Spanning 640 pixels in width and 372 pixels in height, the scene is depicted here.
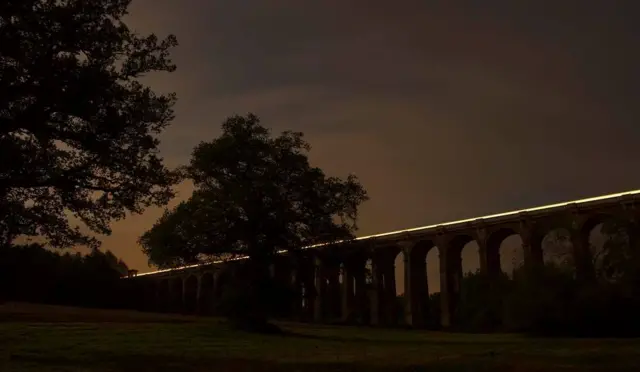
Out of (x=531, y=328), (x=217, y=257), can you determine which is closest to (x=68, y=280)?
(x=217, y=257)

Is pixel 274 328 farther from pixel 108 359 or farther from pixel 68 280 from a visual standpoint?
pixel 68 280

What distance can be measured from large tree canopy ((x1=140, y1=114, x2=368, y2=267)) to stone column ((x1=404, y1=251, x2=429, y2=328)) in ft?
107

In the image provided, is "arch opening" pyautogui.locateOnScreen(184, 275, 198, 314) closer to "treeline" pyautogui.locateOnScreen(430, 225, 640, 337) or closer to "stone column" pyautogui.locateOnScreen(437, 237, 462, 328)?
"stone column" pyautogui.locateOnScreen(437, 237, 462, 328)

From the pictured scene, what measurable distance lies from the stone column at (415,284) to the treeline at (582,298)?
2990cm

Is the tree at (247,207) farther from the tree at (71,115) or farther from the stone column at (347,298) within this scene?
the stone column at (347,298)

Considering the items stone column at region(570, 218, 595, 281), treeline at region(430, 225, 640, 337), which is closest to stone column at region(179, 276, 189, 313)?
treeline at region(430, 225, 640, 337)

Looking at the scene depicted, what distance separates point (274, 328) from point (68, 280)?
6169cm

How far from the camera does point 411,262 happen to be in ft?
229

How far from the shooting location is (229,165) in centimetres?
3641

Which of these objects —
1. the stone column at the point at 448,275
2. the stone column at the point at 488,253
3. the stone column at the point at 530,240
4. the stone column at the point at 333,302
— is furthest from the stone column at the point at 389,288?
the stone column at the point at 530,240

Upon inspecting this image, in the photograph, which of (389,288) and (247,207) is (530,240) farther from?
(247,207)

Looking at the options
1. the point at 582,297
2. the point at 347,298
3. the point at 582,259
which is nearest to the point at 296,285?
the point at 582,297

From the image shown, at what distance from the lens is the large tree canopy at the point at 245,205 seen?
117 feet

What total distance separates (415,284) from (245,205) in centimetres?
3863
